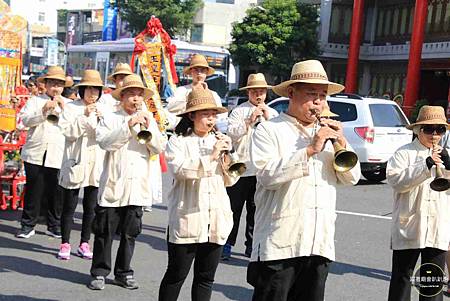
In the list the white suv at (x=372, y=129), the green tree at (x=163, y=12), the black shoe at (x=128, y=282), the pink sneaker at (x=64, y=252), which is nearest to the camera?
the black shoe at (x=128, y=282)

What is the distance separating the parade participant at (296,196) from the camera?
362cm

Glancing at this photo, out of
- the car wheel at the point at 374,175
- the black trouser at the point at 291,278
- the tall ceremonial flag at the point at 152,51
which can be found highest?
the tall ceremonial flag at the point at 152,51

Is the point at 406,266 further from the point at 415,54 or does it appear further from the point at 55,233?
the point at 415,54

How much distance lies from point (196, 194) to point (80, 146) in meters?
2.49

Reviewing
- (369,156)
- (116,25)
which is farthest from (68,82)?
(116,25)

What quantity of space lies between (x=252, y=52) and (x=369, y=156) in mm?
19591

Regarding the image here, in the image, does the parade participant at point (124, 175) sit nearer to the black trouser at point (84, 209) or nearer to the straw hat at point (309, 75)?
the black trouser at point (84, 209)

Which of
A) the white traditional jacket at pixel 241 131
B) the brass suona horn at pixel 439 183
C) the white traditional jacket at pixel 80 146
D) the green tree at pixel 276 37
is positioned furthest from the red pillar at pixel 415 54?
the brass suona horn at pixel 439 183

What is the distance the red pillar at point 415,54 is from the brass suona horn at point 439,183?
2312cm

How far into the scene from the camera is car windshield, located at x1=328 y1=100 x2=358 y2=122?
43.6 feet

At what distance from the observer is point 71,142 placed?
671 centimetres

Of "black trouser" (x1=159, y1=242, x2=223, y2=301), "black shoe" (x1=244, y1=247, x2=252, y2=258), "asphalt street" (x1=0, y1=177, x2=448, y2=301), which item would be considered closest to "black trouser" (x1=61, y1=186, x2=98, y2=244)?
"asphalt street" (x1=0, y1=177, x2=448, y2=301)

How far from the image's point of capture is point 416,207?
4.77m

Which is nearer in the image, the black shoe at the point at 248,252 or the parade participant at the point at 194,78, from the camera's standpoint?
the black shoe at the point at 248,252
